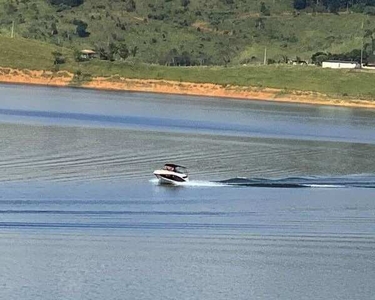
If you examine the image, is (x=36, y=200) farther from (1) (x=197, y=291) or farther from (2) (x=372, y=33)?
(2) (x=372, y=33)

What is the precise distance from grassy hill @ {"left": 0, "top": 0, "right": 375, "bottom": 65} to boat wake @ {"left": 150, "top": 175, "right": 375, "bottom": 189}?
378ft

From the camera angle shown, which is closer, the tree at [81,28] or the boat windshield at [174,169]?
the boat windshield at [174,169]

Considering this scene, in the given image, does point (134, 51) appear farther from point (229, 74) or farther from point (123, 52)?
point (229, 74)

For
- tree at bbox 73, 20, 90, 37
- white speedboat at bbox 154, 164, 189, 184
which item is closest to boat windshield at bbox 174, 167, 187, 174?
white speedboat at bbox 154, 164, 189, 184

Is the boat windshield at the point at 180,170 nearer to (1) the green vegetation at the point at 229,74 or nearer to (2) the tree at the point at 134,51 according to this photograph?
(1) the green vegetation at the point at 229,74

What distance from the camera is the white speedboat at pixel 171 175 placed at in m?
50.3

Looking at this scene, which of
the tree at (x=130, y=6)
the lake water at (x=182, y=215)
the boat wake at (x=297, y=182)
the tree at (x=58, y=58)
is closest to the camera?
the lake water at (x=182, y=215)

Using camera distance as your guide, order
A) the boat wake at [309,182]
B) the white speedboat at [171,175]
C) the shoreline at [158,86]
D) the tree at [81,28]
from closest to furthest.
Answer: the white speedboat at [171,175] < the boat wake at [309,182] < the shoreline at [158,86] < the tree at [81,28]

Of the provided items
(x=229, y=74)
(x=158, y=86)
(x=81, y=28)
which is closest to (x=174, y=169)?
(x=158, y=86)

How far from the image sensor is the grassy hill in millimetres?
179125

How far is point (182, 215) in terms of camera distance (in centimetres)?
4222

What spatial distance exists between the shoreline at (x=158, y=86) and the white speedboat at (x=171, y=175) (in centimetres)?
9031

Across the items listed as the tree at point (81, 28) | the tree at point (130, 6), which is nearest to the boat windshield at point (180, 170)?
the tree at point (81, 28)

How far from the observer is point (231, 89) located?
14338 centimetres
